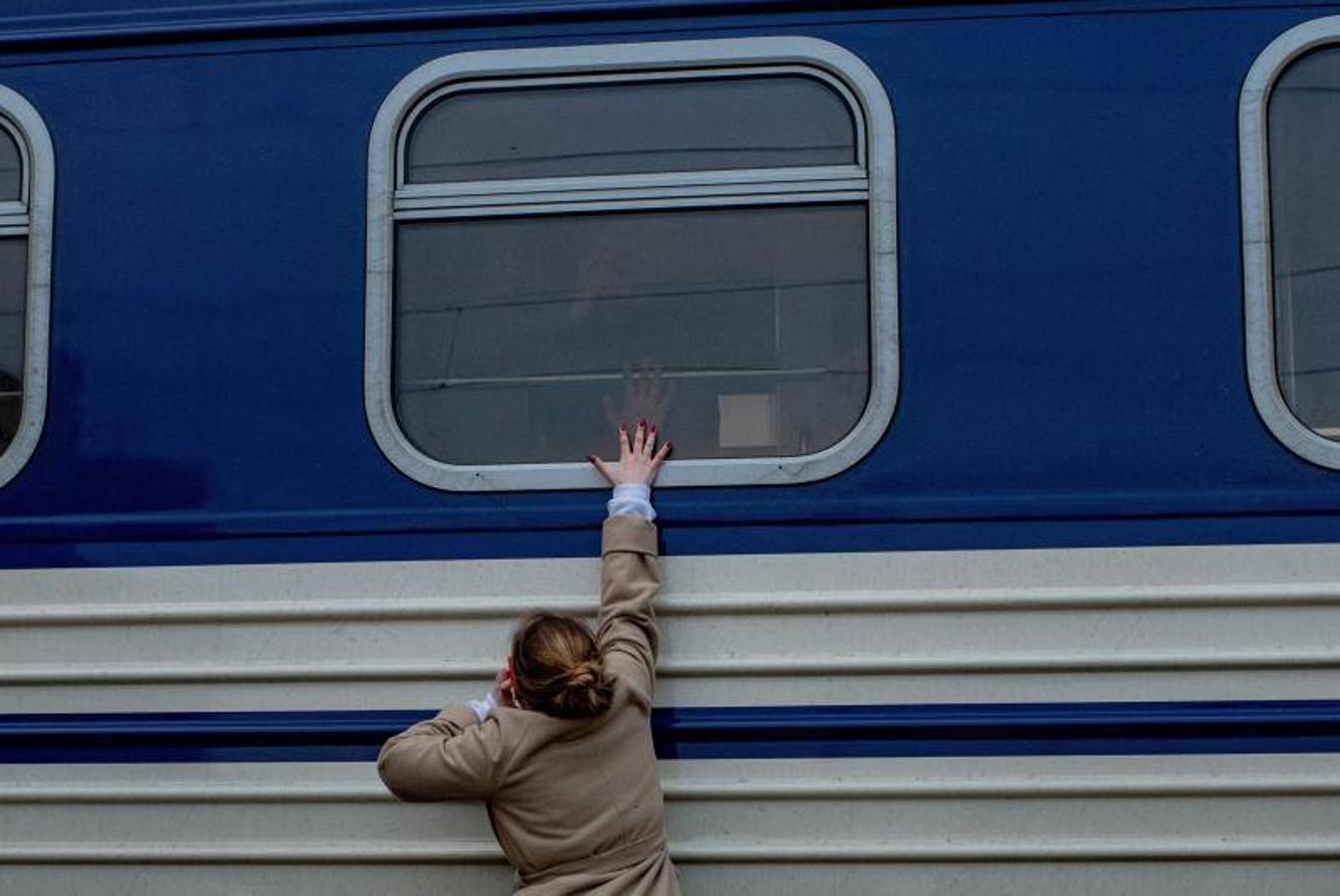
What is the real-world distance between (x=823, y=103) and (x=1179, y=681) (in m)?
1.32

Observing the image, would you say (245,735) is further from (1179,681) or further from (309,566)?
(1179,681)

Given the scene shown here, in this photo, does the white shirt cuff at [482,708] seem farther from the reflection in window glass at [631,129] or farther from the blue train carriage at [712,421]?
the reflection in window glass at [631,129]

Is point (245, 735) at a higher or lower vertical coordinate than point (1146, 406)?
lower

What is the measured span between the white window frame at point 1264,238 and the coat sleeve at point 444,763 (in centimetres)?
159

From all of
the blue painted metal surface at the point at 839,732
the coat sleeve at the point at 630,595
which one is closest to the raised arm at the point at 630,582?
the coat sleeve at the point at 630,595

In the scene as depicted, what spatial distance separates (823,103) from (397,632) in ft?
4.43

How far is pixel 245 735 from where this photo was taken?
3.27 m

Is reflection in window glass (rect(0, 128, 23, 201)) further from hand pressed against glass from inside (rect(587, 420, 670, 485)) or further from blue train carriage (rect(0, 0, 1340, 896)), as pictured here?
hand pressed against glass from inside (rect(587, 420, 670, 485))

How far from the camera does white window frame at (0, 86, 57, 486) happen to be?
3363mm

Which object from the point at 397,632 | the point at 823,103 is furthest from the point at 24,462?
the point at 823,103

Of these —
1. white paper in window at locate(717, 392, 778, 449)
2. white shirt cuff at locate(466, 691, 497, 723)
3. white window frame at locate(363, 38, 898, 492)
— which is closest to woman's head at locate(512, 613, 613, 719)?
Result: white shirt cuff at locate(466, 691, 497, 723)

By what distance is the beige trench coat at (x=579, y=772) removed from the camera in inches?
120

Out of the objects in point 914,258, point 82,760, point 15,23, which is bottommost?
point 82,760

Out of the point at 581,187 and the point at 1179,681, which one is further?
the point at 581,187
